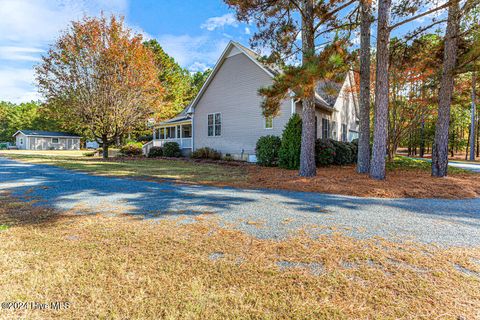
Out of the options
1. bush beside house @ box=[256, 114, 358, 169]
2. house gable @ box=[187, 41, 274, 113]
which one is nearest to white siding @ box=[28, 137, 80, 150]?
house gable @ box=[187, 41, 274, 113]

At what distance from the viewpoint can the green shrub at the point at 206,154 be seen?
16375 millimetres

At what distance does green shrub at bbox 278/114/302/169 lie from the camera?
10.7m

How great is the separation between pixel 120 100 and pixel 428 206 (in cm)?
1777

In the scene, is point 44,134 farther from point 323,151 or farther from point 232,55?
point 323,151

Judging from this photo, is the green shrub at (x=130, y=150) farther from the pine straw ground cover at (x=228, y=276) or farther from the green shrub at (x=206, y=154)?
the pine straw ground cover at (x=228, y=276)

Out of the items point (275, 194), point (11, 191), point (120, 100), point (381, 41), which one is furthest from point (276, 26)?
point (120, 100)

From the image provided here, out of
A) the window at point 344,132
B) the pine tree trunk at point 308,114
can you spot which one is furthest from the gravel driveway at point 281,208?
the window at point 344,132

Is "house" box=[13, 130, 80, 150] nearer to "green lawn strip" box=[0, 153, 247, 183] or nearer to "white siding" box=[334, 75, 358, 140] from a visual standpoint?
"green lawn strip" box=[0, 153, 247, 183]

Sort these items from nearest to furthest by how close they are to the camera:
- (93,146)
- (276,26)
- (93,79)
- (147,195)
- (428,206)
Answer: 1. (428,206)
2. (147,195)
3. (276,26)
4. (93,79)
5. (93,146)

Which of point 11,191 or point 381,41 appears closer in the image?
point 11,191

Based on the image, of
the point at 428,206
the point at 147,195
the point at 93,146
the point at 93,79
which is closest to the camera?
the point at 428,206

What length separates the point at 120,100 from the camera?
16844mm

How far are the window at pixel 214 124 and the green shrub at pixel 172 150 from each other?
3.62m

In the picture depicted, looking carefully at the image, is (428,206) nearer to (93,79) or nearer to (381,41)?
(381,41)
